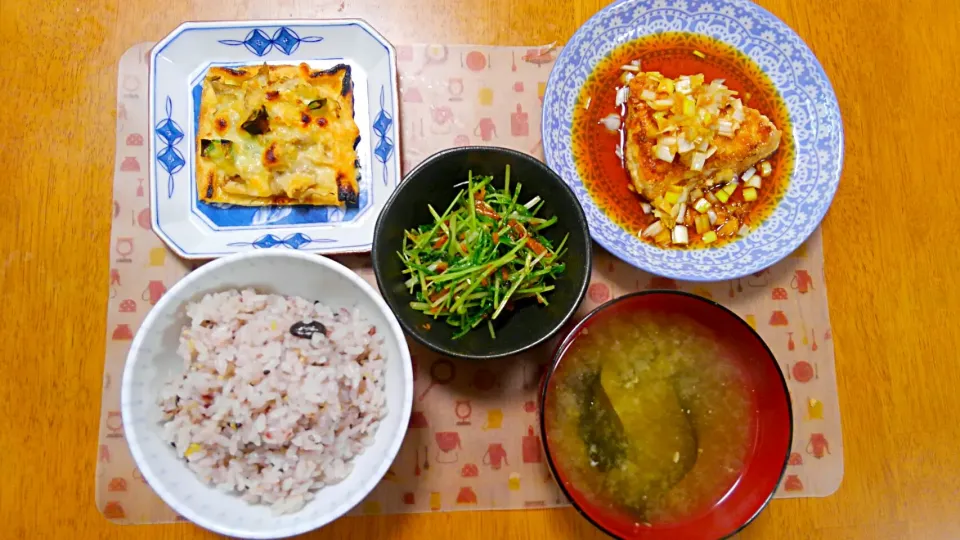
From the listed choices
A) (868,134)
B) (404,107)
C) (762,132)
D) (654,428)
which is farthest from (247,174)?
(868,134)

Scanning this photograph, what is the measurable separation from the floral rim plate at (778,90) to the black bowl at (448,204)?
0.16 metres

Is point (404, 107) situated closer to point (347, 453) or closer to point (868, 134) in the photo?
point (347, 453)

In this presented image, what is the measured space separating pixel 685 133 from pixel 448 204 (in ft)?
2.18

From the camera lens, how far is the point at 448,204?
5.36ft

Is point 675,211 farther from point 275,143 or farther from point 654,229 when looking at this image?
point 275,143

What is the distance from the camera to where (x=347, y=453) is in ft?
4.77

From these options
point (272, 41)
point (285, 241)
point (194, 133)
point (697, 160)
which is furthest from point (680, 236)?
point (194, 133)

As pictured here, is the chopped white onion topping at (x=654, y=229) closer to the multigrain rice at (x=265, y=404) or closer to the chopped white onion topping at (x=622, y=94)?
the chopped white onion topping at (x=622, y=94)

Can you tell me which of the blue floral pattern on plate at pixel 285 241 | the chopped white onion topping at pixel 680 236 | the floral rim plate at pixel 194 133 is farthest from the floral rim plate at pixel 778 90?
the blue floral pattern on plate at pixel 285 241

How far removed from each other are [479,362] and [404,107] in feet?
2.43

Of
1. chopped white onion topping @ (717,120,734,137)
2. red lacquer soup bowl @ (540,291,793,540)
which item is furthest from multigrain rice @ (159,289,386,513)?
chopped white onion topping @ (717,120,734,137)

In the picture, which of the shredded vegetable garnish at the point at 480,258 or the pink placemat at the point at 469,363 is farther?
the pink placemat at the point at 469,363

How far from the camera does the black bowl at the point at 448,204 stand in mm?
1466

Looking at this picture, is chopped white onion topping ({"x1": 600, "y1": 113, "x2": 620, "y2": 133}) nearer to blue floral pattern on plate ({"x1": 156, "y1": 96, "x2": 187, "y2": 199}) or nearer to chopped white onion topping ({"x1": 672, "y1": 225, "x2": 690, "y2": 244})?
chopped white onion topping ({"x1": 672, "y1": 225, "x2": 690, "y2": 244})
